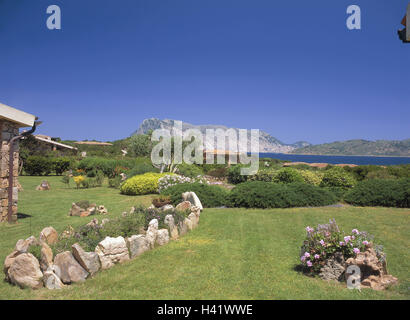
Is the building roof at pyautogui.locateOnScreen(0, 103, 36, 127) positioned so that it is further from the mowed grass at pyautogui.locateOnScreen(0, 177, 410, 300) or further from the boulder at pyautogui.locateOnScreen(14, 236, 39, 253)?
the boulder at pyautogui.locateOnScreen(14, 236, 39, 253)

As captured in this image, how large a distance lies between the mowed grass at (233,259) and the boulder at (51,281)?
126 millimetres

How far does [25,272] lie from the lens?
4.67m

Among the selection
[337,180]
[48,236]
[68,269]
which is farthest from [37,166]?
[337,180]

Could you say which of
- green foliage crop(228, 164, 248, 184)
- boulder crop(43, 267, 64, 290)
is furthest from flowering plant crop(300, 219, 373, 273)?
green foliage crop(228, 164, 248, 184)

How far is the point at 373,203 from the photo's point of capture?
12.4 meters

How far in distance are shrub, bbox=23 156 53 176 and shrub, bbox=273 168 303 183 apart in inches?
804

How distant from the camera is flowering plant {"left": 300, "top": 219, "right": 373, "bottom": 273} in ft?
16.5

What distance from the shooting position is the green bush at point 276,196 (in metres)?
12.0

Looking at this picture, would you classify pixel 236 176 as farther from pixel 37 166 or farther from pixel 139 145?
pixel 37 166

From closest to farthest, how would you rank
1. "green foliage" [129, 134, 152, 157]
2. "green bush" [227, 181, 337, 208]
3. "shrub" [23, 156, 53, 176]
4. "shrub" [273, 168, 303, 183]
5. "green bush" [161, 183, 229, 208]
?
1. "green bush" [227, 181, 337, 208]
2. "green bush" [161, 183, 229, 208]
3. "shrub" [273, 168, 303, 183]
4. "shrub" [23, 156, 53, 176]
5. "green foliage" [129, 134, 152, 157]

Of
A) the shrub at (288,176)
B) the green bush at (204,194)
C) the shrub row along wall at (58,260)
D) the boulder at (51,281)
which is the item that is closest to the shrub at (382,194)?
the shrub at (288,176)

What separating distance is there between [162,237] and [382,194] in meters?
10.4

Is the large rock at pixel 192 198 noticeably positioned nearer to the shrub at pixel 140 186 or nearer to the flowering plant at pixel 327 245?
the shrub at pixel 140 186
